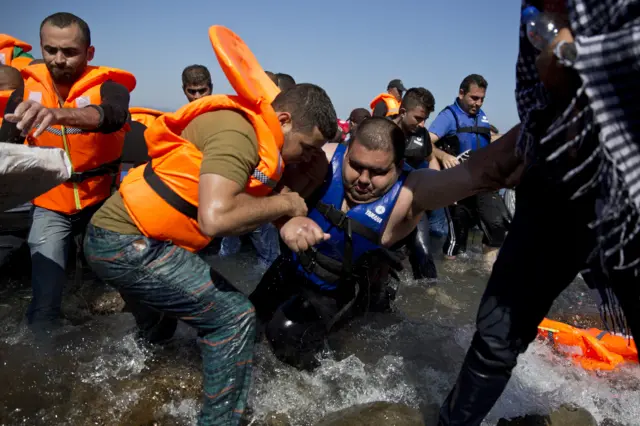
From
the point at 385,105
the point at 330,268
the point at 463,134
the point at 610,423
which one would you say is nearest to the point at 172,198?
the point at 330,268

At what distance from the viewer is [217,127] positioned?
6.77ft

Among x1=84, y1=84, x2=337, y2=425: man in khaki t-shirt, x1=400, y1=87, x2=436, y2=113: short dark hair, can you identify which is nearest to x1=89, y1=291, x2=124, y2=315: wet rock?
x1=84, y1=84, x2=337, y2=425: man in khaki t-shirt

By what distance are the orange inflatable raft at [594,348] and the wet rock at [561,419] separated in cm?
65

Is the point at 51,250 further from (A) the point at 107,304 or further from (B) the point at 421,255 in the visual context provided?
(B) the point at 421,255

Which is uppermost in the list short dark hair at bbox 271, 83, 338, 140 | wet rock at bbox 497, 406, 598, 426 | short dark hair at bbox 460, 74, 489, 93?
short dark hair at bbox 460, 74, 489, 93

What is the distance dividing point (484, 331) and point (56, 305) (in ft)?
8.57

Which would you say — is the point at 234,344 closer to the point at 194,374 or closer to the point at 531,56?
the point at 194,374

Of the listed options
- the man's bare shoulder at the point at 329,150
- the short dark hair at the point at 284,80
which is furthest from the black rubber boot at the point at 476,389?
the short dark hair at the point at 284,80

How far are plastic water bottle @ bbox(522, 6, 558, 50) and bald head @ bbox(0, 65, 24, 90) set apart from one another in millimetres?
3358

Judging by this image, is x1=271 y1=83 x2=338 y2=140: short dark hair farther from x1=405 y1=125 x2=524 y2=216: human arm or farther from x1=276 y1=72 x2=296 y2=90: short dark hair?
x1=276 y1=72 x2=296 y2=90: short dark hair

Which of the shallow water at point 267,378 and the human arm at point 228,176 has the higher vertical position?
the human arm at point 228,176

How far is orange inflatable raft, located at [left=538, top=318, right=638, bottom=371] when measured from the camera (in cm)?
314

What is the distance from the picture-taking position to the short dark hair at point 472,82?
604 centimetres

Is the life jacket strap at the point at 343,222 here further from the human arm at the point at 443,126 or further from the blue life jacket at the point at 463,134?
the blue life jacket at the point at 463,134
